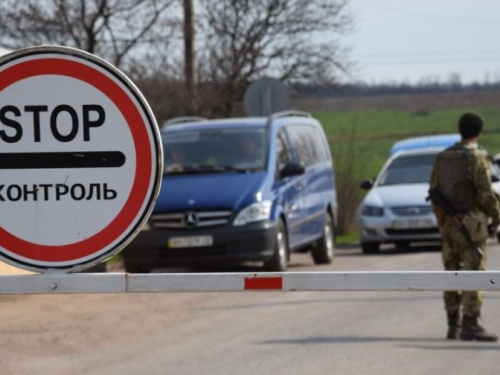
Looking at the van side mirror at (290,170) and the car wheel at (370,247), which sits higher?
the van side mirror at (290,170)

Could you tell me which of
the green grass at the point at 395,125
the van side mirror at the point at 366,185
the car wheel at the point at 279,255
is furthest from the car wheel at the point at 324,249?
the green grass at the point at 395,125

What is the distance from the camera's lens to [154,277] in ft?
12.7

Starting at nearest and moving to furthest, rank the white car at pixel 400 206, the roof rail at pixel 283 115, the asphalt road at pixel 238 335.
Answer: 1. the asphalt road at pixel 238 335
2. the roof rail at pixel 283 115
3. the white car at pixel 400 206

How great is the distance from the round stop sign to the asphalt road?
4.64 meters

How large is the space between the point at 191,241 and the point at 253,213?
0.77 meters

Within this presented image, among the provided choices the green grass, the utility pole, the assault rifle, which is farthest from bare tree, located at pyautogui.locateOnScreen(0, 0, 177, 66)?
the green grass

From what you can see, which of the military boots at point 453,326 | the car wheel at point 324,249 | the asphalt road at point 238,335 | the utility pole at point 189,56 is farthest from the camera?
the utility pole at point 189,56

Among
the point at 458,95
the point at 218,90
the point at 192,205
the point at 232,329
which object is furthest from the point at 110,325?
the point at 458,95

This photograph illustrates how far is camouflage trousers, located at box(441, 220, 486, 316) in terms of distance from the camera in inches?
398

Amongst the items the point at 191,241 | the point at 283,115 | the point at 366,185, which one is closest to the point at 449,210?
the point at 191,241

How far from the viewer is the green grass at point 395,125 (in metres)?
61.5

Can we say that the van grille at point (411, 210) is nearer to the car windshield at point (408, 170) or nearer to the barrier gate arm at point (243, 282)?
the car windshield at point (408, 170)

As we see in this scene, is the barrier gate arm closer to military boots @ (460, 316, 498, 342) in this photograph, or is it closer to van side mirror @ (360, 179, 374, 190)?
military boots @ (460, 316, 498, 342)

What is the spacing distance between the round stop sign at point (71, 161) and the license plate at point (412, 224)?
17103 millimetres
